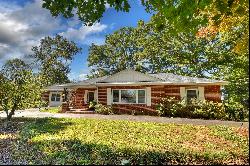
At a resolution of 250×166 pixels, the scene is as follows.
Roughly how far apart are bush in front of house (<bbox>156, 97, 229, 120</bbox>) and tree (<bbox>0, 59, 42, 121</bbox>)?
11181 millimetres

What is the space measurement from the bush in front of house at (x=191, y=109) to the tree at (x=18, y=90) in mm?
11181

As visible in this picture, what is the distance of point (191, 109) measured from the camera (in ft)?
89.0

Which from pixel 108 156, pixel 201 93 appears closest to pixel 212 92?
pixel 201 93

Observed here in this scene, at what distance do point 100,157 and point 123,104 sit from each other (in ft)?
71.2

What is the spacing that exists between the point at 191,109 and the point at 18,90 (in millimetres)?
14245

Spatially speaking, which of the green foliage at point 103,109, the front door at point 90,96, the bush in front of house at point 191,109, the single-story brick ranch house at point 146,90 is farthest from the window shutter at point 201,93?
the front door at point 90,96

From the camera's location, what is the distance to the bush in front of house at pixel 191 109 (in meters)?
25.9

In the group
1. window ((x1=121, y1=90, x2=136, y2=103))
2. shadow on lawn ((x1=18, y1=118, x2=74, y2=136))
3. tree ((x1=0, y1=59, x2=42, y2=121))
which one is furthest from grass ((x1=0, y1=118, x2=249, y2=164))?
window ((x1=121, y1=90, x2=136, y2=103))

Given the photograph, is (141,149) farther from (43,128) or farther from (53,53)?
(53,53)

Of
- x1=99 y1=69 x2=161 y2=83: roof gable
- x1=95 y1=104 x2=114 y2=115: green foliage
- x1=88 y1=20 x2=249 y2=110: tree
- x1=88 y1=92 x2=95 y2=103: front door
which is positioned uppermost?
x1=88 y1=20 x2=249 y2=110: tree

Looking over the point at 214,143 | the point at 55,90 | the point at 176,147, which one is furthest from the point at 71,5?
the point at 55,90

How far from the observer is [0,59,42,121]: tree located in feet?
73.0

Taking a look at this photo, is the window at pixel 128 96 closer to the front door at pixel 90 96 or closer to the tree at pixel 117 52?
the front door at pixel 90 96

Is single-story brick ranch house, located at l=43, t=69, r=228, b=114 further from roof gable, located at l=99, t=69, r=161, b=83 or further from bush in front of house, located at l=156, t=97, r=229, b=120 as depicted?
bush in front of house, located at l=156, t=97, r=229, b=120
